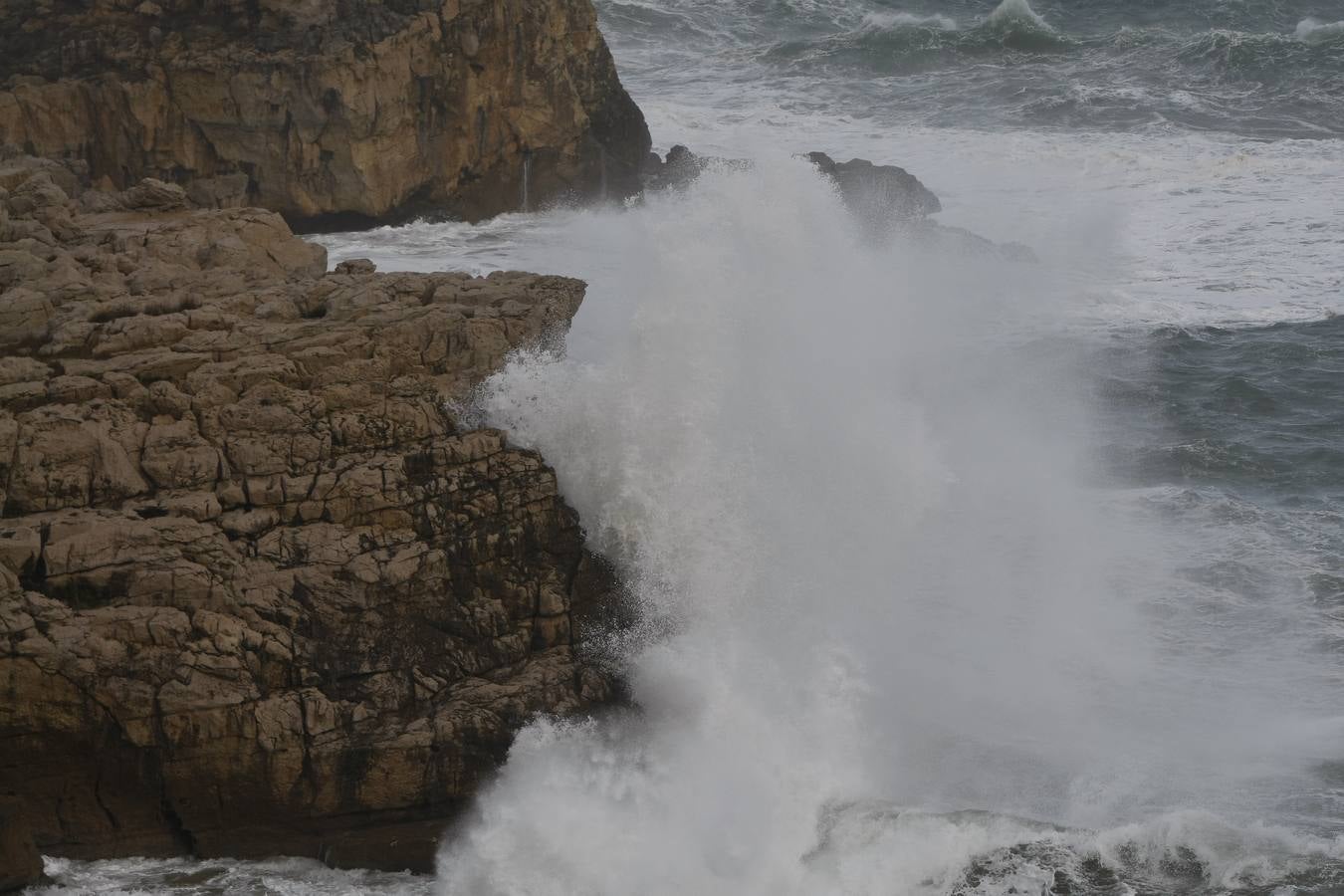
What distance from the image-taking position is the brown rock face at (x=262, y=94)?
20703mm

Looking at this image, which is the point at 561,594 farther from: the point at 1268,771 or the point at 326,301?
the point at 1268,771

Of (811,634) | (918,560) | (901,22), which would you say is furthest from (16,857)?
(901,22)

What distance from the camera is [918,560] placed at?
15.9 m

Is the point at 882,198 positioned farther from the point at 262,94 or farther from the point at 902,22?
the point at 902,22

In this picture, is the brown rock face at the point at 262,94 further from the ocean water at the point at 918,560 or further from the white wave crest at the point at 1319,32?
the white wave crest at the point at 1319,32

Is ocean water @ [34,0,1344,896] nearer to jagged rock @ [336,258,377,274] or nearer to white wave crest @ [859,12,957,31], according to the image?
jagged rock @ [336,258,377,274]

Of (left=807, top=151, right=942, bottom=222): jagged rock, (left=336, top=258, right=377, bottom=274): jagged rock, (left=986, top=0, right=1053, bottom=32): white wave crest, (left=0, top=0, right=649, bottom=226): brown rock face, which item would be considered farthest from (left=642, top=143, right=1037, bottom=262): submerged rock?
(left=986, top=0, right=1053, bottom=32): white wave crest

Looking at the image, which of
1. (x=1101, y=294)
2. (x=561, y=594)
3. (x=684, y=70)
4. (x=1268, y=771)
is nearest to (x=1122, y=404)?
(x=1101, y=294)

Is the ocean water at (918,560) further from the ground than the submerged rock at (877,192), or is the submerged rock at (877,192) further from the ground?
the submerged rock at (877,192)

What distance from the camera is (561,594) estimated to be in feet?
44.0

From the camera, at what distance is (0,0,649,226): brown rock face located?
67.9 feet

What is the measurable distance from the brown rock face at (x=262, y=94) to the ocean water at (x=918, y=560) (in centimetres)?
108

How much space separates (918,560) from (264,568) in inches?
256

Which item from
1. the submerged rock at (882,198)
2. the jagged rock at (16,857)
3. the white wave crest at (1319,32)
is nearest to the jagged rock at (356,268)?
the jagged rock at (16,857)
